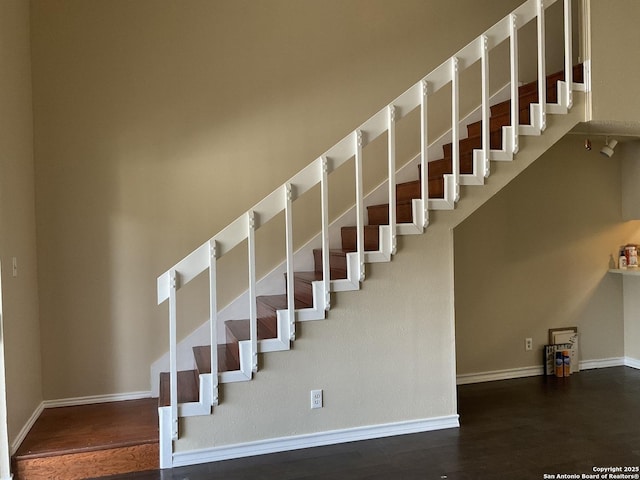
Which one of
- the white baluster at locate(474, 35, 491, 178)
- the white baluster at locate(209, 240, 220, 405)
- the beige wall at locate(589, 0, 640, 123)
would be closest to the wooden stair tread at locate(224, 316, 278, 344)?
the white baluster at locate(209, 240, 220, 405)

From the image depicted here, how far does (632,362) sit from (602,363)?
284 mm

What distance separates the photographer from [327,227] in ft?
9.24

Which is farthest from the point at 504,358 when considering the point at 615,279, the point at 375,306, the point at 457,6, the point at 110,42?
the point at 110,42

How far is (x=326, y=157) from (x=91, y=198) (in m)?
1.75

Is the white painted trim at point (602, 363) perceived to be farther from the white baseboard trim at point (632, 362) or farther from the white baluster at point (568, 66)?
the white baluster at point (568, 66)

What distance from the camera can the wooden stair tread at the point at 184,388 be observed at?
9.08 ft

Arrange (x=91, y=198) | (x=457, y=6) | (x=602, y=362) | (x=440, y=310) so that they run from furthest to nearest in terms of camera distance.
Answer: (x=602, y=362) → (x=457, y=6) → (x=91, y=198) → (x=440, y=310)

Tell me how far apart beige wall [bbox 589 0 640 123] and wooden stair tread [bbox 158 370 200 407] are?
3.16m

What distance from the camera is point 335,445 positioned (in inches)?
114

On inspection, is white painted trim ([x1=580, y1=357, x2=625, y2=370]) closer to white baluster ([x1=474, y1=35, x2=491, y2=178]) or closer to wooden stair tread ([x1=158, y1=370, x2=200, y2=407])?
white baluster ([x1=474, y1=35, x2=491, y2=178])

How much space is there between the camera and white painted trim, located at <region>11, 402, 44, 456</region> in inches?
100

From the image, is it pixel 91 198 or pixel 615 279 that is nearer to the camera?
pixel 91 198

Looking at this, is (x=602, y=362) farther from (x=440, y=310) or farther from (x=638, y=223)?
(x=440, y=310)

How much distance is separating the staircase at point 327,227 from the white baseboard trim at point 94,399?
Result: 0.30 m
